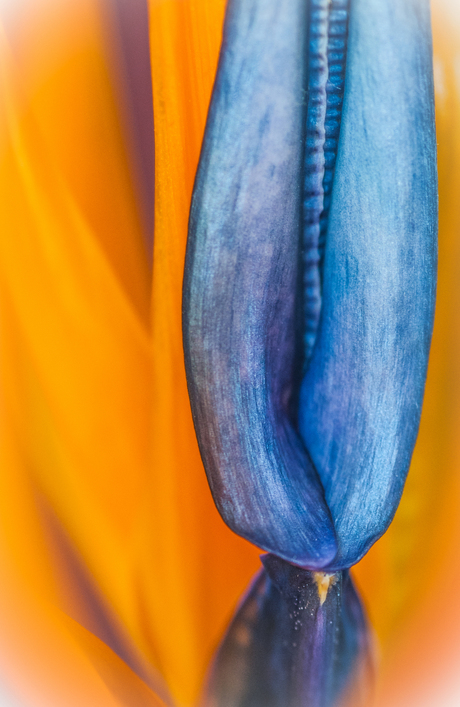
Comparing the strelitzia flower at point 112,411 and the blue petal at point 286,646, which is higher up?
the strelitzia flower at point 112,411

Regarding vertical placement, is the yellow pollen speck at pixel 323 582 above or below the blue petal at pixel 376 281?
below

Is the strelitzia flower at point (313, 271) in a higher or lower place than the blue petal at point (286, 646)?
higher

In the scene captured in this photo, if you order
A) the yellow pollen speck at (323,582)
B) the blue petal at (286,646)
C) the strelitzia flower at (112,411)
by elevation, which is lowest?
the blue petal at (286,646)

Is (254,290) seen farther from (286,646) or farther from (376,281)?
(286,646)

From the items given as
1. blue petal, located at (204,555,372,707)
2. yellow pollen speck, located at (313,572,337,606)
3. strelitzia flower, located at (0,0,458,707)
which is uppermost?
strelitzia flower, located at (0,0,458,707)

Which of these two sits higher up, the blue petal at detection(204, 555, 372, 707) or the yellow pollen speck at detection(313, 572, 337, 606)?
the yellow pollen speck at detection(313, 572, 337, 606)
